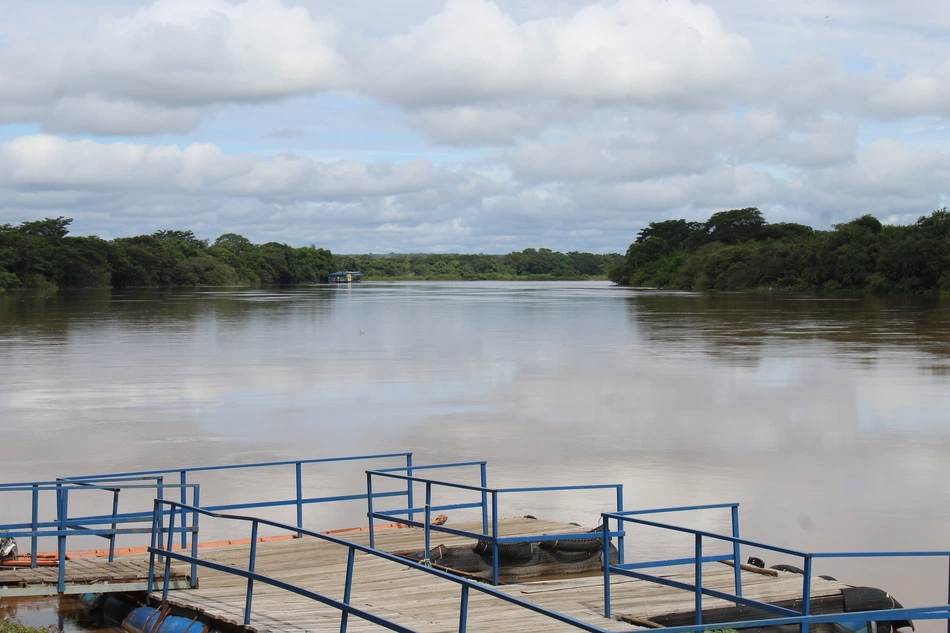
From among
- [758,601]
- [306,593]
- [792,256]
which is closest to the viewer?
[306,593]

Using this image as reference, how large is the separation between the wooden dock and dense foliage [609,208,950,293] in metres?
98.8

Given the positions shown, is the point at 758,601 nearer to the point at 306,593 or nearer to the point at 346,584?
the point at 346,584

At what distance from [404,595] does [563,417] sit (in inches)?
568

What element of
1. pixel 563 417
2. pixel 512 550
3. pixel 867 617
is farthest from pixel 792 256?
pixel 867 617

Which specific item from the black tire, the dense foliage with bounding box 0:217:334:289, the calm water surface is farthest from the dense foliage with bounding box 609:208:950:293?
the black tire

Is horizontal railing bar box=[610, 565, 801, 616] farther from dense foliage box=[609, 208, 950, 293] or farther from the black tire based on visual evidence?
dense foliage box=[609, 208, 950, 293]

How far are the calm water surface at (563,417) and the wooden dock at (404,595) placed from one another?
8.76 ft

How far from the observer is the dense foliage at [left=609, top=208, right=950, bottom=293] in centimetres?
10375

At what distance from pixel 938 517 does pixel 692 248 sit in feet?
532

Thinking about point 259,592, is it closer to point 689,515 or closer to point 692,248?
point 689,515

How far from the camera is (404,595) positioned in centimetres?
935

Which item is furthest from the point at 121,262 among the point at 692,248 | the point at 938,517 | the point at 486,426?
the point at 938,517

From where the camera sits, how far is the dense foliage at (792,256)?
104 metres

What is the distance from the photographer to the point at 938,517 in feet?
48.0
